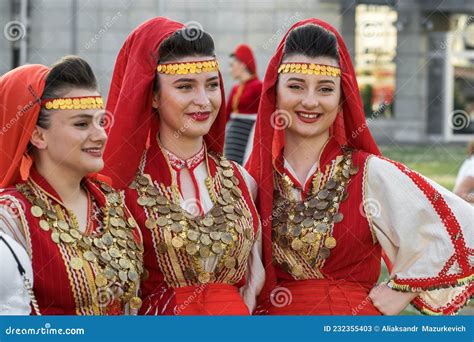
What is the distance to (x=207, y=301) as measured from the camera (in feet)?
11.4

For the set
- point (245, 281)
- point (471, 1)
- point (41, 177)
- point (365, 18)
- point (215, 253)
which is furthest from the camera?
point (471, 1)

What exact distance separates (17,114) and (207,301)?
0.94 metres

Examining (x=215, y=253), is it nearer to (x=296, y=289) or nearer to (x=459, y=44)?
(x=296, y=289)

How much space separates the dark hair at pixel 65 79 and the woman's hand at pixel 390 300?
4.25ft

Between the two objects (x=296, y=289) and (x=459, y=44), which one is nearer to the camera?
(x=296, y=289)

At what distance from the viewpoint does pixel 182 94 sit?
3545 mm

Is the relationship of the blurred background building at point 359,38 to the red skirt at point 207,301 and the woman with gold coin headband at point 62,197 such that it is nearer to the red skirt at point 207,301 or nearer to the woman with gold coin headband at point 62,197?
the red skirt at point 207,301

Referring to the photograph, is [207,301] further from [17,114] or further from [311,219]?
[17,114]

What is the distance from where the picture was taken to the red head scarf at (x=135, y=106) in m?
3.52

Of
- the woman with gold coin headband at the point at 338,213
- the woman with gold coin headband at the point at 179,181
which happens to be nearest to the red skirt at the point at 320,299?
the woman with gold coin headband at the point at 338,213

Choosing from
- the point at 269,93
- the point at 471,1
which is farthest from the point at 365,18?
the point at 269,93

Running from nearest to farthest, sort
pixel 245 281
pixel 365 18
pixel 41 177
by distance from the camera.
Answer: pixel 41 177 → pixel 245 281 → pixel 365 18

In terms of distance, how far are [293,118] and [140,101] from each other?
591 millimetres

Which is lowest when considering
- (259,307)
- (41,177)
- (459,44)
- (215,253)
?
(459,44)
